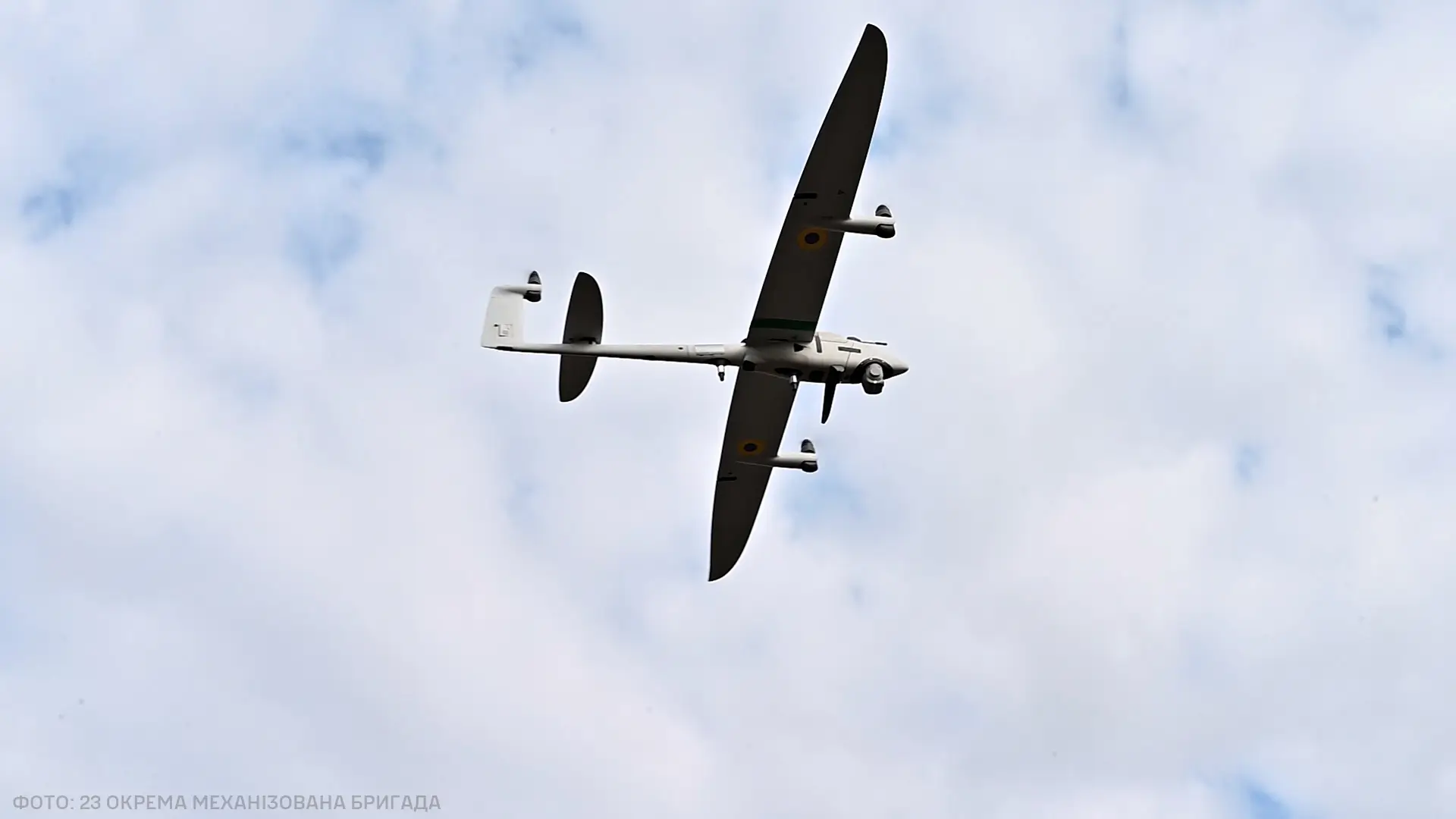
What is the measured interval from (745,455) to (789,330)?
4653 mm

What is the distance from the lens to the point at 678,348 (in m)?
36.8

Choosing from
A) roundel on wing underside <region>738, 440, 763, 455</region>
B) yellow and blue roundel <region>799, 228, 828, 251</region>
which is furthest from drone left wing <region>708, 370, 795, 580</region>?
yellow and blue roundel <region>799, 228, 828, 251</region>

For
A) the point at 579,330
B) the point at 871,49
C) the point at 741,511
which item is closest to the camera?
the point at 871,49

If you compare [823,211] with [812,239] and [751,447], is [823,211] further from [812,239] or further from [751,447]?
[751,447]

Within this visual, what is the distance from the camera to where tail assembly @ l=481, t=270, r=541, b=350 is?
3616cm

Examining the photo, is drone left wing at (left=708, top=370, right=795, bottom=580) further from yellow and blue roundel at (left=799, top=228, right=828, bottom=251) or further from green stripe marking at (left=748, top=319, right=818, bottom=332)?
yellow and blue roundel at (left=799, top=228, right=828, bottom=251)

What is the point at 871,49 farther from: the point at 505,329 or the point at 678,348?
the point at 505,329

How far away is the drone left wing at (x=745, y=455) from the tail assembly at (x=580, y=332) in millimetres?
4254

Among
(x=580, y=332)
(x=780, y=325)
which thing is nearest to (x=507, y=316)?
(x=580, y=332)

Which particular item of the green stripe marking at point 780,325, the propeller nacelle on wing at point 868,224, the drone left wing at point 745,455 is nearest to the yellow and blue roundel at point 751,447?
the drone left wing at point 745,455

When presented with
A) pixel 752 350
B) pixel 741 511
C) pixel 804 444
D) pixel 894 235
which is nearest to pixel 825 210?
pixel 894 235

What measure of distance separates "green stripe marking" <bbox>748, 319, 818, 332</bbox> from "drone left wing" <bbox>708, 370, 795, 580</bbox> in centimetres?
146

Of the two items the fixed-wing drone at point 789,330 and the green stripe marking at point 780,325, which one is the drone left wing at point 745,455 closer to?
the fixed-wing drone at point 789,330

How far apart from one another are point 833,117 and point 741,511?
12.2 metres
